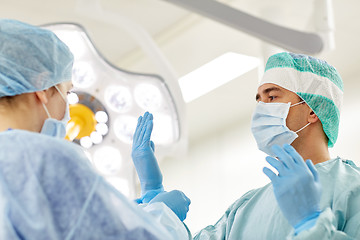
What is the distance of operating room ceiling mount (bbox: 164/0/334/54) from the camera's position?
2.52m

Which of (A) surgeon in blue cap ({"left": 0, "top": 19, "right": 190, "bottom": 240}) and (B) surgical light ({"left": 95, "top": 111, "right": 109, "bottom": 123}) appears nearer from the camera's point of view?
(A) surgeon in blue cap ({"left": 0, "top": 19, "right": 190, "bottom": 240})

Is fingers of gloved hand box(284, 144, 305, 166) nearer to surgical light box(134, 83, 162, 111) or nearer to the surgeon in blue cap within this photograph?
the surgeon in blue cap

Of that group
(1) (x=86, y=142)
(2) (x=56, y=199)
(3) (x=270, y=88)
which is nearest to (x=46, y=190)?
(2) (x=56, y=199)

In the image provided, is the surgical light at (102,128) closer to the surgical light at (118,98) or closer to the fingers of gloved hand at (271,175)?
the surgical light at (118,98)

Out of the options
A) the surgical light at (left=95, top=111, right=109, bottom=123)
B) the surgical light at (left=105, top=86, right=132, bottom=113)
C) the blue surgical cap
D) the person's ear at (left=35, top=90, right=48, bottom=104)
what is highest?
the blue surgical cap

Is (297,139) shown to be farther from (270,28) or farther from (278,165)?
(270,28)

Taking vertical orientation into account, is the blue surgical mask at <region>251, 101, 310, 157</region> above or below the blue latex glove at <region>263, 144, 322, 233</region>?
below

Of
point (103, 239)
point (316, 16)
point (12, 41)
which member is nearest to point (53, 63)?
point (12, 41)

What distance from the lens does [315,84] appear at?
2.31 m

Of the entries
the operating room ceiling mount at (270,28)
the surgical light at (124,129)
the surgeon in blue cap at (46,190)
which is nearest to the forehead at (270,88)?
the operating room ceiling mount at (270,28)

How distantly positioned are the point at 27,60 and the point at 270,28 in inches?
50.6

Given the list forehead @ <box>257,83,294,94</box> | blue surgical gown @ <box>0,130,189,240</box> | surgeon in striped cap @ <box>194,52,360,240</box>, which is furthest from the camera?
forehead @ <box>257,83,294,94</box>

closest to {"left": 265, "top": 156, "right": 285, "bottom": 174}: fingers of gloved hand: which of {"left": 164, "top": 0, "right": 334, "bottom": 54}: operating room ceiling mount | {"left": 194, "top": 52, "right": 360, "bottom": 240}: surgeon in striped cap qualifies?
{"left": 194, "top": 52, "right": 360, "bottom": 240}: surgeon in striped cap

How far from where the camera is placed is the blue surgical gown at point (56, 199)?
139 centimetres
